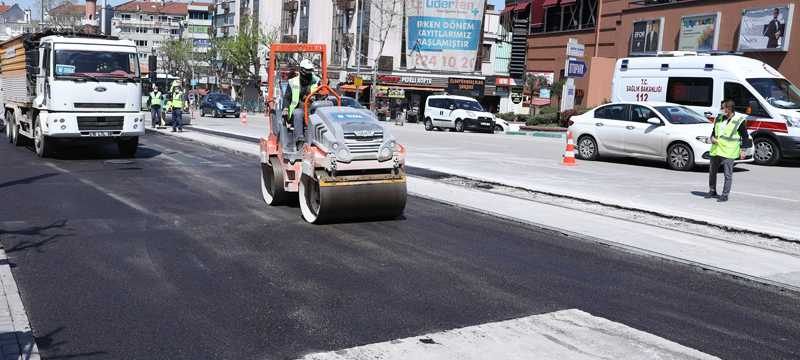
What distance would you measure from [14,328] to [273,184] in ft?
18.3

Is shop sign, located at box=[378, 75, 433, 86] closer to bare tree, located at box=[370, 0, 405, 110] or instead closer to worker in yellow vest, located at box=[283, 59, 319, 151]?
bare tree, located at box=[370, 0, 405, 110]

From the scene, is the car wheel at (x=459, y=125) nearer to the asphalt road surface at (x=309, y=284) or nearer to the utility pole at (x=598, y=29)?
the utility pole at (x=598, y=29)

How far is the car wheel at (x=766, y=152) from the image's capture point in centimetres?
1848

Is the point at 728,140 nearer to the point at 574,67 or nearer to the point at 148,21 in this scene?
the point at 574,67

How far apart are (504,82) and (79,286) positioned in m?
55.0

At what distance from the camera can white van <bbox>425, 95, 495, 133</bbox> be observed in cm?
3556

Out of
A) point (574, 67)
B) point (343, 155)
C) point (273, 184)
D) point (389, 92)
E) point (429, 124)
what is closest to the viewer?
point (343, 155)

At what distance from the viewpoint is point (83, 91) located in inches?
639

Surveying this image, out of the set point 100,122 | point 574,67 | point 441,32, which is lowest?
point 100,122

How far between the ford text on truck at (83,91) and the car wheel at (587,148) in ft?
37.3

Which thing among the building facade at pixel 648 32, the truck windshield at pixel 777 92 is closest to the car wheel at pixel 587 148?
the truck windshield at pixel 777 92

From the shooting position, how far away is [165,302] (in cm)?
590

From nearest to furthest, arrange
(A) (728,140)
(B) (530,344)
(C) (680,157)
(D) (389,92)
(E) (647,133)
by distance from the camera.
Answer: (B) (530,344) < (A) (728,140) < (C) (680,157) < (E) (647,133) < (D) (389,92)

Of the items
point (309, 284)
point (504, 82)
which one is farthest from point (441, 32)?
point (309, 284)
